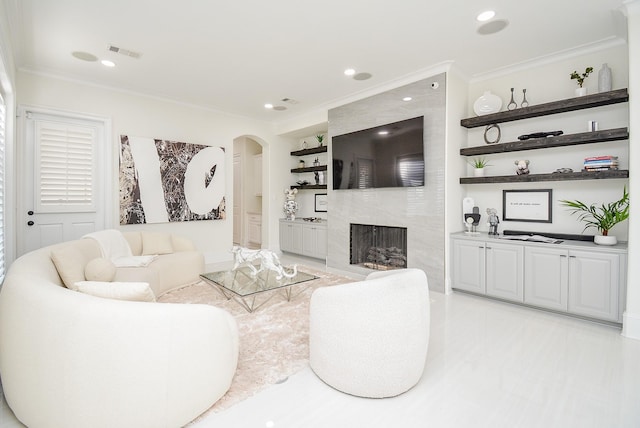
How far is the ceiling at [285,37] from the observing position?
2.72 metres

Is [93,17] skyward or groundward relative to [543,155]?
skyward

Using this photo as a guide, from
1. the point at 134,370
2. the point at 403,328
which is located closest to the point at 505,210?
the point at 403,328

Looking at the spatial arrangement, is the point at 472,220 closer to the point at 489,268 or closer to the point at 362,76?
the point at 489,268

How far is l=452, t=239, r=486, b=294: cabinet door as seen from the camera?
3713 millimetres

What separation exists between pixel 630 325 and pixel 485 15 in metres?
3.02

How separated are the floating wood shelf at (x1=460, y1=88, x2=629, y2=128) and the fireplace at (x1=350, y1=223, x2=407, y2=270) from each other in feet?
5.60

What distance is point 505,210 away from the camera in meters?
4.00

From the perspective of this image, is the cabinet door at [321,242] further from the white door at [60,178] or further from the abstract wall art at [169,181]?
the white door at [60,178]

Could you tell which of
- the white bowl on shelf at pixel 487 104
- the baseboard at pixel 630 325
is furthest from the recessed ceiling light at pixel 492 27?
the baseboard at pixel 630 325

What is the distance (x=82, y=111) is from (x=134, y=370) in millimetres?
4418

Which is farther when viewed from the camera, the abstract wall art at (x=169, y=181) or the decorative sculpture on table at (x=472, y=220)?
the abstract wall art at (x=169, y=181)

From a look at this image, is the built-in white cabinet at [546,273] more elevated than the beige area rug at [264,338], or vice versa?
the built-in white cabinet at [546,273]

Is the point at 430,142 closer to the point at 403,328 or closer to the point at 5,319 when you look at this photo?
the point at 403,328

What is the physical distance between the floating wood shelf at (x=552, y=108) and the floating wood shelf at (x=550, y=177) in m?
0.71
